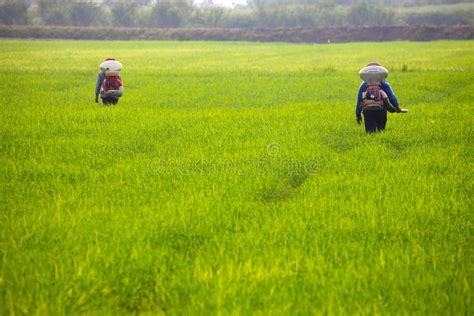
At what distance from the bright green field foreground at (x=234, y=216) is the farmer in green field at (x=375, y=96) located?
0.39 meters

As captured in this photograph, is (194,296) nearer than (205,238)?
Yes

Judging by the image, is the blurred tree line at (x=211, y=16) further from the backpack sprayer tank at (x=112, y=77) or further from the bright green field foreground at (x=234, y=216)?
the bright green field foreground at (x=234, y=216)

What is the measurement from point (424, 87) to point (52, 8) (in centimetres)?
8492

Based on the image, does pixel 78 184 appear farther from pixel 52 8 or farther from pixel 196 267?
pixel 52 8

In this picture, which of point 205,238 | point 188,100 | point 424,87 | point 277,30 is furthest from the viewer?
point 277,30

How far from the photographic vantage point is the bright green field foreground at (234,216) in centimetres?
320

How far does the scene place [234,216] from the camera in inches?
182

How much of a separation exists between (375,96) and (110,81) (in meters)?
6.17

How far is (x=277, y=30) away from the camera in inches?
2790

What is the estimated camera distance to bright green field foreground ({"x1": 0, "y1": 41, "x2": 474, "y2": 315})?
3201 mm

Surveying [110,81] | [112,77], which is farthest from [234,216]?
[110,81]

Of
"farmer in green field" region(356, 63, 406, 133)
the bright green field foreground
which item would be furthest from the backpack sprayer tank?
"farmer in green field" region(356, 63, 406, 133)

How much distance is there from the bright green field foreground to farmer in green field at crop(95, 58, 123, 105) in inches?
62.7

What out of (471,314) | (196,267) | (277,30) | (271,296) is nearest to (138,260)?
(196,267)
